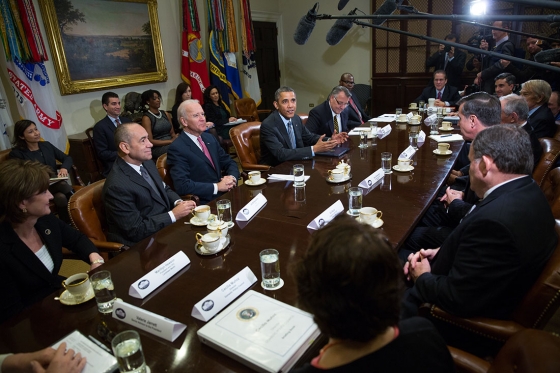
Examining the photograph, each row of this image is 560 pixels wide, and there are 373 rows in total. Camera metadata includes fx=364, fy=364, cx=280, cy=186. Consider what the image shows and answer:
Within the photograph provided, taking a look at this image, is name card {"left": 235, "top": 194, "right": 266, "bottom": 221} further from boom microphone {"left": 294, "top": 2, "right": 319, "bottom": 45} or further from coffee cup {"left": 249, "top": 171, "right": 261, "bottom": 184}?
boom microphone {"left": 294, "top": 2, "right": 319, "bottom": 45}

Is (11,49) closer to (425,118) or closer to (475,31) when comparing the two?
(425,118)

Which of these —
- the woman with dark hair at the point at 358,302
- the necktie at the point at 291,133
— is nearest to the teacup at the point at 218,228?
the woman with dark hair at the point at 358,302

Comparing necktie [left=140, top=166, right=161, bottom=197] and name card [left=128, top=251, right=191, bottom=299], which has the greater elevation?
necktie [left=140, top=166, right=161, bottom=197]

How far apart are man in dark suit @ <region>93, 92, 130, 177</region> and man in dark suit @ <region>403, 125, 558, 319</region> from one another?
367cm

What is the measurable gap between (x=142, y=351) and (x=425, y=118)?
13.5 ft

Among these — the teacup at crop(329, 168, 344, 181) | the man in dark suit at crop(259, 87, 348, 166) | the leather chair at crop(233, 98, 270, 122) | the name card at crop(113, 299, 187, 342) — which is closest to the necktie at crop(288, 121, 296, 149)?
the man in dark suit at crop(259, 87, 348, 166)

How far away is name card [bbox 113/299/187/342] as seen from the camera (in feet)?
3.34

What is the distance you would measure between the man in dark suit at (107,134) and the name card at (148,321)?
327cm

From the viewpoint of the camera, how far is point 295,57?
7.87m

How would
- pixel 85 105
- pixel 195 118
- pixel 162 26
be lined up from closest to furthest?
1. pixel 195 118
2. pixel 85 105
3. pixel 162 26

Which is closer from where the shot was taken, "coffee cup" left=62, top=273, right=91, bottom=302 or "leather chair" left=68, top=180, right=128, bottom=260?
"coffee cup" left=62, top=273, right=91, bottom=302

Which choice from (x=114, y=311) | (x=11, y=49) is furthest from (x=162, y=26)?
(x=114, y=311)

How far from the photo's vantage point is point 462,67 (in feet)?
19.5

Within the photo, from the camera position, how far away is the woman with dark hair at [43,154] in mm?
3238
